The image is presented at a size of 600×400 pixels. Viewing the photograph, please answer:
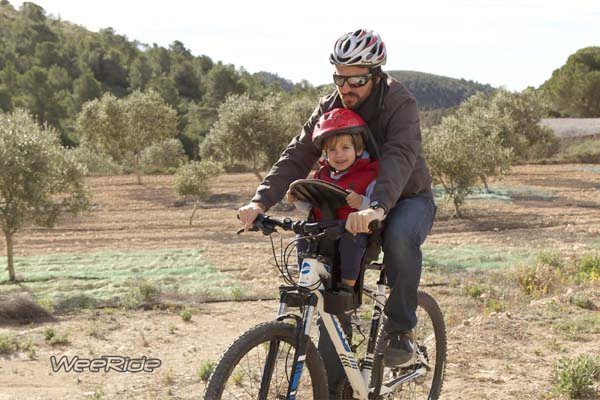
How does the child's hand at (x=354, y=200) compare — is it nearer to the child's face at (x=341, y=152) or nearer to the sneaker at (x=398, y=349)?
the child's face at (x=341, y=152)

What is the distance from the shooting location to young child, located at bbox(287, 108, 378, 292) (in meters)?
4.34

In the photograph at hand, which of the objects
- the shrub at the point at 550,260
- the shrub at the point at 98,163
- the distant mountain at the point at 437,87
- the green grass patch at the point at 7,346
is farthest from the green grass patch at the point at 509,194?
the distant mountain at the point at 437,87

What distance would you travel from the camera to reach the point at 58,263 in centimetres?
2069

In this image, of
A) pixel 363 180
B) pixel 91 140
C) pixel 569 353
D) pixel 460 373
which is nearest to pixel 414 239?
pixel 363 180

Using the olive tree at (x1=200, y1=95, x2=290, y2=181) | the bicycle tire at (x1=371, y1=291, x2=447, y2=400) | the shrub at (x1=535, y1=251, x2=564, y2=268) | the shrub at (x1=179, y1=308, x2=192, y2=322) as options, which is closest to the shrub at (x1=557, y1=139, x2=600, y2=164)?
the olive tree at (x1=200, y1=95, x2=290, y2=181)

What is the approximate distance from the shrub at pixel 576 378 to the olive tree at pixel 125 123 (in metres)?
39.9

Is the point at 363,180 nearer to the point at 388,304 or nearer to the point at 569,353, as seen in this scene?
the point at 388,304

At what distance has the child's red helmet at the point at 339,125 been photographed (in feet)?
14.2

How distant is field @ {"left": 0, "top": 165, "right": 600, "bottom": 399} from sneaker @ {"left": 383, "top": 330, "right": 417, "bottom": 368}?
164cm

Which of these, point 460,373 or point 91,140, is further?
point 91,140

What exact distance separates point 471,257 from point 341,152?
1507cm

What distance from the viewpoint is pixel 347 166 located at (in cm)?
442

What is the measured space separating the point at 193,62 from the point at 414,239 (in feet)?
366

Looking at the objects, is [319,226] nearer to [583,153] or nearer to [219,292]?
[219,292]
